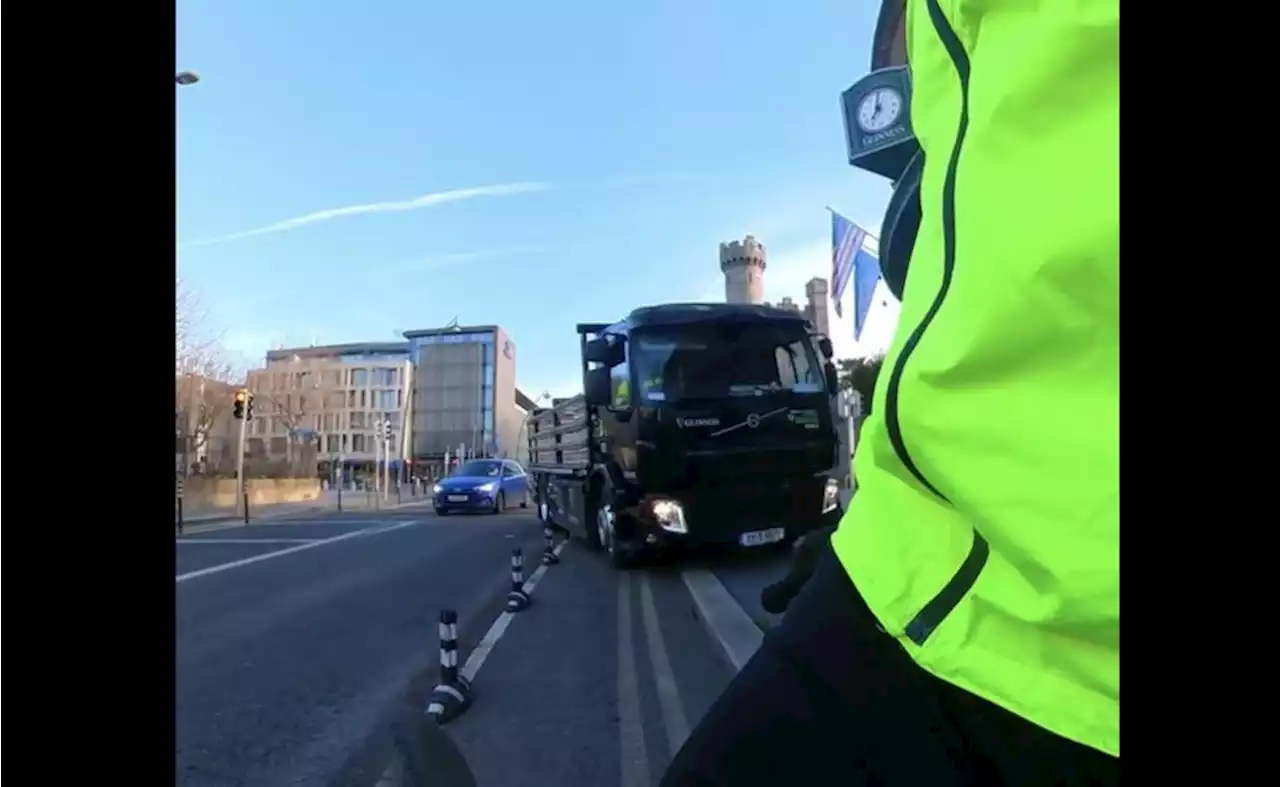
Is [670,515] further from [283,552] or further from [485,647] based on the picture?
[283,552]

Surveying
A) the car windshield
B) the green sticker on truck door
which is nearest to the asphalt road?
the green sticker on truck door

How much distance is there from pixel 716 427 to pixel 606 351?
1870 millimetres

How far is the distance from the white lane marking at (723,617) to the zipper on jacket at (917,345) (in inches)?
150

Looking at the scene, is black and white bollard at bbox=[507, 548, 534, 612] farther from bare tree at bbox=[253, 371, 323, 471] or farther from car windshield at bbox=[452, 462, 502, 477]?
bare tree at bbox=[253, 371, 323, 471]

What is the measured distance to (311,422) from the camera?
54.6 metres

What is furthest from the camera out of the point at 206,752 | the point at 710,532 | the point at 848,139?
the point at 710,532

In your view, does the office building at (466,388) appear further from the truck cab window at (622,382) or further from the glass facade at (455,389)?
the truck cab window at (622,382)

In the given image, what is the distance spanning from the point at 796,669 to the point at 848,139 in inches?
45.7

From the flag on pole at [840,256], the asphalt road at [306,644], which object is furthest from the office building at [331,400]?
the flag on pole at [840,256]

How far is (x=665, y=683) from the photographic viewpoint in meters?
5.51
